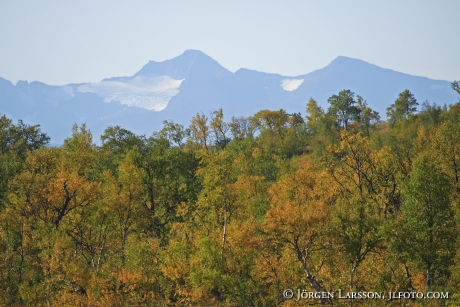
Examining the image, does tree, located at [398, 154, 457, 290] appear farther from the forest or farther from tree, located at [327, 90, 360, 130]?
tree, located at [327, 90, 360, 130]

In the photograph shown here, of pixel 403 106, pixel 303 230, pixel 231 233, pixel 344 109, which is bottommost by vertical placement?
pixel 231 233

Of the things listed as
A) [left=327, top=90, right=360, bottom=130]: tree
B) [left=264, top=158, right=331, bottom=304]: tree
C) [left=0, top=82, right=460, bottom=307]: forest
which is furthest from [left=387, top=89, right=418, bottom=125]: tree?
[left=264, top=158, right=331, bottom=304]: tree

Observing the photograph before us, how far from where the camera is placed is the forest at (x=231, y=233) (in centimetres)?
4291

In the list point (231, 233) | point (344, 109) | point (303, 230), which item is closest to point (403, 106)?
point (344, 109)

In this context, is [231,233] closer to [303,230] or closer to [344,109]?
[303,230]

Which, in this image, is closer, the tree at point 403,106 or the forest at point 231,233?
the forest at point 231,233

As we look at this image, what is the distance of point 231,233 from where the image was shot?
49.1 m

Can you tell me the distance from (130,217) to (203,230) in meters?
12.3

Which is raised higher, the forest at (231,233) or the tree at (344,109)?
the tree at (344,109)

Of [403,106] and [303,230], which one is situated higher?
[403,106]

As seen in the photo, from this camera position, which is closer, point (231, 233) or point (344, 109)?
point (231, 233)

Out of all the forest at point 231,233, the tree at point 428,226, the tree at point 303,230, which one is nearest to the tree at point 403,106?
the forest at point 231,233

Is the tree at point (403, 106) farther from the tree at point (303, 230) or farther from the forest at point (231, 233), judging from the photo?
the tree at point (303, 230)

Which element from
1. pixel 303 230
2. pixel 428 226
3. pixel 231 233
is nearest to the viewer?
pixel 303 230
